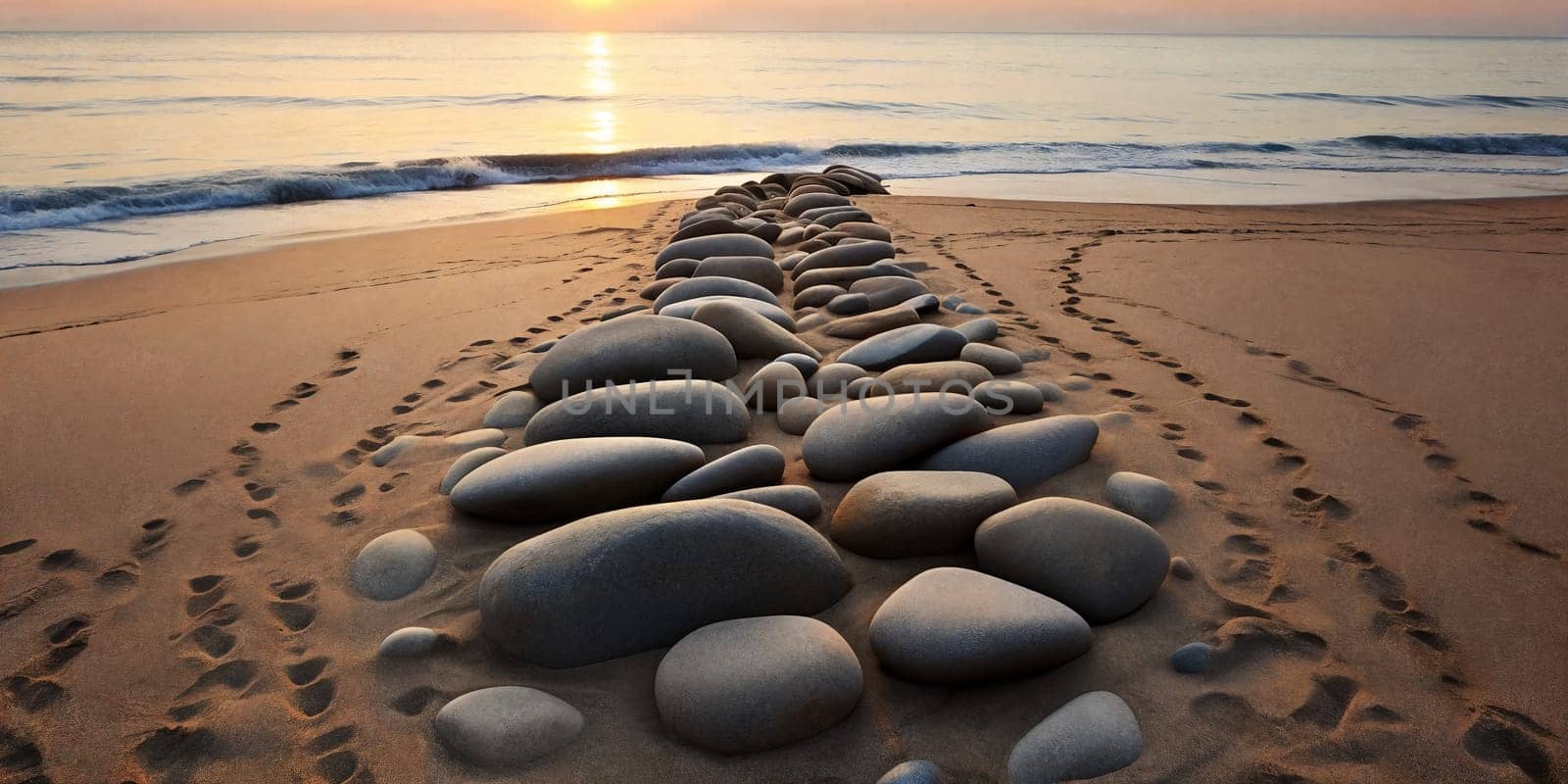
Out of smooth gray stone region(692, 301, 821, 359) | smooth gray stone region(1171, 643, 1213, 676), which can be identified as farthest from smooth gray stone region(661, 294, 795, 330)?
smooth gray stone region(1171, 643, 1213, 676)

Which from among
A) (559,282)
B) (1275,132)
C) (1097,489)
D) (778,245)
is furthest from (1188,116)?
(1097,489)

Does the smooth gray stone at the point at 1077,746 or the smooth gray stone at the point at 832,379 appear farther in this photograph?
the smooth gray stone at the point at 832,379

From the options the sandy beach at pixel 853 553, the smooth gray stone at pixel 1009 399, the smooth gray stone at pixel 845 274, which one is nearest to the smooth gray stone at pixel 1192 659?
the sandy beach at pixel 853 553

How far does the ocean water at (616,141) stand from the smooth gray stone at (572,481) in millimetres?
4797

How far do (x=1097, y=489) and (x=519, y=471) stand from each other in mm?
1417

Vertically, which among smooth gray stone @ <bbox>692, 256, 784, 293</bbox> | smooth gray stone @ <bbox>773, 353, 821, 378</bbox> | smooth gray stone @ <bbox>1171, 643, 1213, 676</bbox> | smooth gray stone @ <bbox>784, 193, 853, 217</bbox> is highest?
smooth gray stone @ <bbox>784, 193, 853, 217</bbox>

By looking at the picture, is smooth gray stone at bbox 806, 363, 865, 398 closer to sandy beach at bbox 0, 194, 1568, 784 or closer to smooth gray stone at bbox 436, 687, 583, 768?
sandy beach at bbox 0, 194, 1568, 784

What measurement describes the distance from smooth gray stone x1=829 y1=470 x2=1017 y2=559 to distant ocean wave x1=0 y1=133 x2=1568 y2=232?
7597mm

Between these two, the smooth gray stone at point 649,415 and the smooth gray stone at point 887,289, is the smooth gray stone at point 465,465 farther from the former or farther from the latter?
the smooth gray stone at point 887,289

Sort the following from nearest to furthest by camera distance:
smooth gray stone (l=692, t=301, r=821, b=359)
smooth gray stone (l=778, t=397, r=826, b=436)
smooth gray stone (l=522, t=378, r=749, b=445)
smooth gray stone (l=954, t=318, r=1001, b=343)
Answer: smooth gray stone (l=522, t=378, r=749, b=445) < smooth gray stone (l=778, t=397, r=826, b=436) < smooth gray stone (l=692, t=301, r=821, b=359) < smooth gray stone (l=954, t=318, r=1001, b=343)

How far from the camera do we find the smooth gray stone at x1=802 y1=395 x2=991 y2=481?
7.25 ft

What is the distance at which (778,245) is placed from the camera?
5.25 meters

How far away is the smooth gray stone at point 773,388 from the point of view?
271cm

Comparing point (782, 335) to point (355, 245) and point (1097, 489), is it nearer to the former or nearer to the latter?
point (1097, 489)
